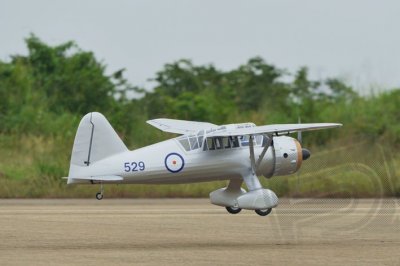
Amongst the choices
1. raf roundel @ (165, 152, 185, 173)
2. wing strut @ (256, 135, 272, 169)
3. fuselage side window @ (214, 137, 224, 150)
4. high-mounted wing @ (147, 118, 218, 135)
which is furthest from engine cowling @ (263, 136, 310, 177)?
raf roundel @ (165, 152, 185, 173)

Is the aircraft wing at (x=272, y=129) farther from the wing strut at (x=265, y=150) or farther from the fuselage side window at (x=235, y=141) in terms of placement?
the wing strut at (x=265, y=150)

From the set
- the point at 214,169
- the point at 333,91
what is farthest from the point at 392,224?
the point at 333,91

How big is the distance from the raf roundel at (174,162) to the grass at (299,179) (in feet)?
48.3

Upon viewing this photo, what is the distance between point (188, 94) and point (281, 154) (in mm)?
33282

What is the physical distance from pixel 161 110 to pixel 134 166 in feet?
114

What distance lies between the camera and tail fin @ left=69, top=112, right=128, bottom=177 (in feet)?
86.6

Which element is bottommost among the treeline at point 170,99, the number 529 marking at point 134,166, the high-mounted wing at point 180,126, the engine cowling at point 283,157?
the number 529 marking at point 134,166

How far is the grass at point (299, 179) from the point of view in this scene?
42.2 m

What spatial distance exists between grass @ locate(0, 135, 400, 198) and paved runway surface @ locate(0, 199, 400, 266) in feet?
5.11

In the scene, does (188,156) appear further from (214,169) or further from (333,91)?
(333,91)

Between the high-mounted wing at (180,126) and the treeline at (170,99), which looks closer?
the high-mounted wing at (180,126)

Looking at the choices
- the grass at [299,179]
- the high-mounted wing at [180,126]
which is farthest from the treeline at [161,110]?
the high-mounted wing at [180,126]

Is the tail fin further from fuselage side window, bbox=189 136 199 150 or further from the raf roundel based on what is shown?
fuselage side window, bbox=189 136 199 150

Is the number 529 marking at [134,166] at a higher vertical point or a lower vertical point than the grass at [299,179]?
lower
